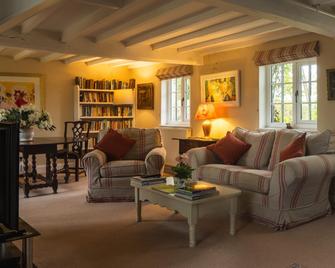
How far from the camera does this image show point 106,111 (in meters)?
7.67

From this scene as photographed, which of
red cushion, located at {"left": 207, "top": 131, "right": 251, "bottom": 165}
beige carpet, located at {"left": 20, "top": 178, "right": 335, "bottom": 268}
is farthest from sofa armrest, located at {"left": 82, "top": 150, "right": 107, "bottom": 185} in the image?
red cushion, located at {"left": 207, "top": 131, "right": 251, "bottom": 165}

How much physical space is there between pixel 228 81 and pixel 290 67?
0.98 metres

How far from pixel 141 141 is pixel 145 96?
2767 mm

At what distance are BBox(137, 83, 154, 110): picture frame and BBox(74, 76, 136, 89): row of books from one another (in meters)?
0.25

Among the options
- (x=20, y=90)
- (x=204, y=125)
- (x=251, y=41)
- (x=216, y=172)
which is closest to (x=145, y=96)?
(x=204, y=125)

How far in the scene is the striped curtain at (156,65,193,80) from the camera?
650 centimetres

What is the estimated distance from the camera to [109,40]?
17.1 ft

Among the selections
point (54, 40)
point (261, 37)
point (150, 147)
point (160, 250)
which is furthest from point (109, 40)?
point (160, 250)

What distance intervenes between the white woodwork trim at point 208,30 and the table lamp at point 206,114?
3.77 feet

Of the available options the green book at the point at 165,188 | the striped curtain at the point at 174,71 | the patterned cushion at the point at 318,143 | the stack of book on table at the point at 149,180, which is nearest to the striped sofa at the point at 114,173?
the stack of book on table at the point at 149,180

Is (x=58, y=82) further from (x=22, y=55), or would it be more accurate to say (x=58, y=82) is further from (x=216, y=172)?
(x=216, y=172)

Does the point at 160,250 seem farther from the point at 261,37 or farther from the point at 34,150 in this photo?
the point at 261,37

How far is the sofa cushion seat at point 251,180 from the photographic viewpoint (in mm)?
3502

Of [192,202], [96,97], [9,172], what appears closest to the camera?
[9,172]
